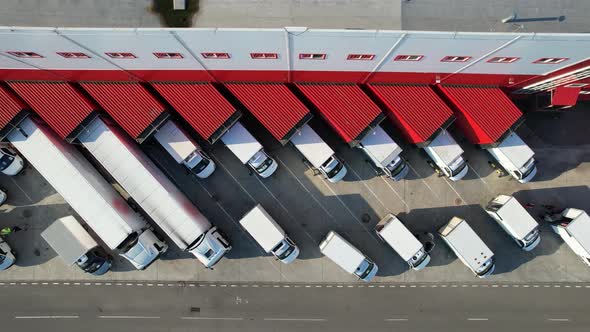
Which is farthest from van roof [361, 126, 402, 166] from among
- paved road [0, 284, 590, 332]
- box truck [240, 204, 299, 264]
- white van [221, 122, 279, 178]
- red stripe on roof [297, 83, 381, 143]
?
paved road [0, 284, 590, 332]

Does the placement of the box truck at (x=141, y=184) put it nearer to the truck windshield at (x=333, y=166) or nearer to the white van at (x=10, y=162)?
the white van at (x=10, y=162)

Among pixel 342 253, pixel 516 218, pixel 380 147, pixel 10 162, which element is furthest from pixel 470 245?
pixel 10 162

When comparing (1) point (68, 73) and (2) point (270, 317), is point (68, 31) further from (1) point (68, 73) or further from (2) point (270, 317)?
(2) point (270, 317)

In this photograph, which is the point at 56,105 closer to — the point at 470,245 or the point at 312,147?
the point at 312,147

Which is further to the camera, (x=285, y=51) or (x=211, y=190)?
(x=211, y=190)

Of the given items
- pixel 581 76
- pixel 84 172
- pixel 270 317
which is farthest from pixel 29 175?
pixel 581 76

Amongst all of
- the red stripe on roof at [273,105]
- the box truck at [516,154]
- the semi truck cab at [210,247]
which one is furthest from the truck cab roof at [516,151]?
the semi truck cab at [210,247]
